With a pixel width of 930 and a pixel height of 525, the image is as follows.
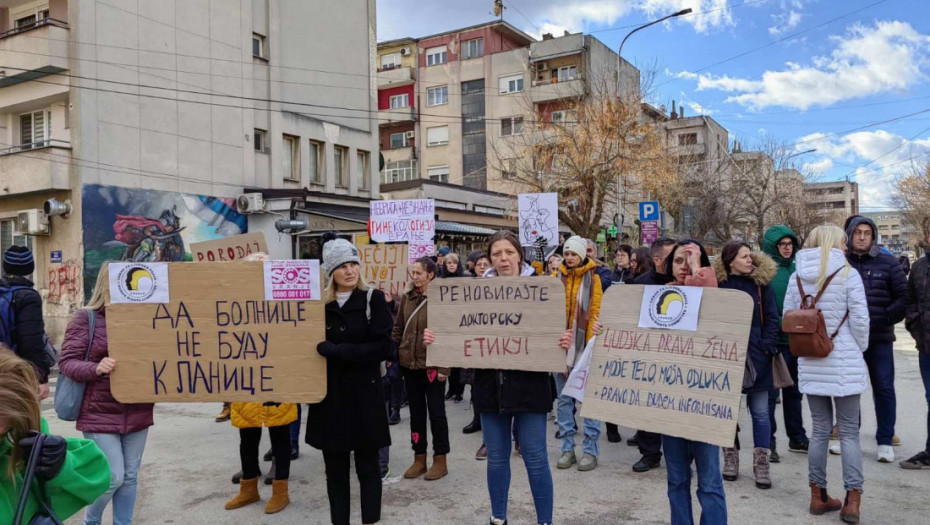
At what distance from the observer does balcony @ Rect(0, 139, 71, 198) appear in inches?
742

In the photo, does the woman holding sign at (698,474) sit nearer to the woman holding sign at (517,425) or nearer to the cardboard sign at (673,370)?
the cardboard sign at (673,370)

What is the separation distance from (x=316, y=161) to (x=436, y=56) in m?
21.1

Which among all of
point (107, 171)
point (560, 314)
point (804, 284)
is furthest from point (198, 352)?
point (107, 171)

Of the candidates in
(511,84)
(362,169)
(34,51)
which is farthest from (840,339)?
(511,84)

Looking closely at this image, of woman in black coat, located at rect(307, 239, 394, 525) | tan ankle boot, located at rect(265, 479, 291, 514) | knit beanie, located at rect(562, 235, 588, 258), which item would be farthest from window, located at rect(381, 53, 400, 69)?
woman in black coat, located at rect(307, 239, 394, 525)

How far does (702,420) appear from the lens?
3830 mm

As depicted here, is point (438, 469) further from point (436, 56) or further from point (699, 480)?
point (436, 56)

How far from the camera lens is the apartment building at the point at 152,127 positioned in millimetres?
19047

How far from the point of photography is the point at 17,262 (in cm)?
525

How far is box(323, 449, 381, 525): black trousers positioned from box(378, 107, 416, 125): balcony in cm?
4172

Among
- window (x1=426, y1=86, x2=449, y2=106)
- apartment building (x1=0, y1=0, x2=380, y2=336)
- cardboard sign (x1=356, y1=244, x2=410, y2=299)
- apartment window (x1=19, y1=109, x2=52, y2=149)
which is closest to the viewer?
cardboard sign (x1=356, y1=244, x2=410, y2=299)

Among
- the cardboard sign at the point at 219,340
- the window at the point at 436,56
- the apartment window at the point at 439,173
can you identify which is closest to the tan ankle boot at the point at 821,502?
the cardboard sign at the point at 219,340

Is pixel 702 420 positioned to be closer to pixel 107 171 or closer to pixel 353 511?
pixel 353 511

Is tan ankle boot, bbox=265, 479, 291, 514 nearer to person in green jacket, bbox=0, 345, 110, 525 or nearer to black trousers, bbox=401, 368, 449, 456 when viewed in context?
black trousers, bbox=401, 368, 449, 456
